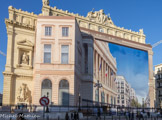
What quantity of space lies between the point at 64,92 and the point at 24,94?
1155 centimetres

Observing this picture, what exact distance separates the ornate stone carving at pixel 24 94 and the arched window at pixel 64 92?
10.4 meters

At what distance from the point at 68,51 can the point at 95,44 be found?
19448 millimetres

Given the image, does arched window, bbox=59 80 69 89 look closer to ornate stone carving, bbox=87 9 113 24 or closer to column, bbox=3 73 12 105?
column, bbox=3 73 12 105

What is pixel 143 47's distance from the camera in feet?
259

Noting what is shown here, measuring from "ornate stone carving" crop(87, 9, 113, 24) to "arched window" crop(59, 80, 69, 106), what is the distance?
111 feet

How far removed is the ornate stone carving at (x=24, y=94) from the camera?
169ft

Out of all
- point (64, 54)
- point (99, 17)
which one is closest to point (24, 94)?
point (64, 54)

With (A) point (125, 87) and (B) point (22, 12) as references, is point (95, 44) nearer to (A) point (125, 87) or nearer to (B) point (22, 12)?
(B) point (22, 12)

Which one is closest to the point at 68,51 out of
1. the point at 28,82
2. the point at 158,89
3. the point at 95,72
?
the point at 28,82

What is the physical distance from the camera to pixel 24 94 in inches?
2044

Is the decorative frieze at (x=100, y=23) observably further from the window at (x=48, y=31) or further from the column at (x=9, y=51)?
the window at (x=48, y=31)

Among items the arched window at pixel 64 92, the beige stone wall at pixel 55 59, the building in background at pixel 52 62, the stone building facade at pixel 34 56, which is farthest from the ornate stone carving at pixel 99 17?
the arched window at pixel 64 92

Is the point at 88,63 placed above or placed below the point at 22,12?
below

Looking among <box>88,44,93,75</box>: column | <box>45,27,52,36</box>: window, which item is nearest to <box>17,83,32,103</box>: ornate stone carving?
<box>45,27,52,36</box>: window
